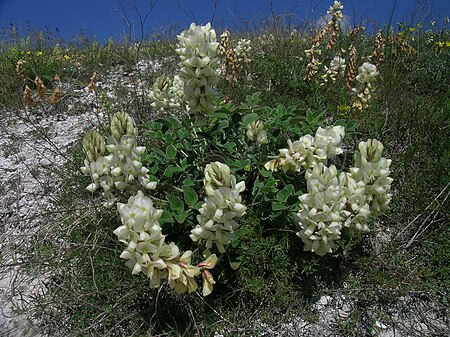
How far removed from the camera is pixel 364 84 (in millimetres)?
3527

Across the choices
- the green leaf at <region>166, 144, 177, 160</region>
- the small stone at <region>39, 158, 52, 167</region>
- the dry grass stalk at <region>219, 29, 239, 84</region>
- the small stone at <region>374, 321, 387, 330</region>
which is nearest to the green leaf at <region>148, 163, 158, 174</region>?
the green leaf at <region>166, 144, 177, 160</region>

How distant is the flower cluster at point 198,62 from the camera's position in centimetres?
228

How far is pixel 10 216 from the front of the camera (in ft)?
12.4

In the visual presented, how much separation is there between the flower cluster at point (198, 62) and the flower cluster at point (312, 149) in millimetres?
538

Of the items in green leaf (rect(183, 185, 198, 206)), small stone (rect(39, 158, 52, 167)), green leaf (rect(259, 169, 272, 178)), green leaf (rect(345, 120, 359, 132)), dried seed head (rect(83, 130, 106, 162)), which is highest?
small stone (rect(39, 158, 52, 167))

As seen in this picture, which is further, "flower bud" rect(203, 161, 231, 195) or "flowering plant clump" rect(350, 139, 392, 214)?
"flowering plant clump" rect(350, 139, 392, 214)

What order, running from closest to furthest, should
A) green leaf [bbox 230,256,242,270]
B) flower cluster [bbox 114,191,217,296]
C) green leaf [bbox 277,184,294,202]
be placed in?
flower cluster [bbox 114,191,217,296] → green leaf [bbox 230,256,242,270] → green leaf [bbox 277,184,294,202]

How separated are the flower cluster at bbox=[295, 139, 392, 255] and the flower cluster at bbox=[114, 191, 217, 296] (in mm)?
629

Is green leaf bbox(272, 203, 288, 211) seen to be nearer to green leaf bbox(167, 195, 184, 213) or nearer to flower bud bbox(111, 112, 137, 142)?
green leaf bbox(167, 195, 184, 213)

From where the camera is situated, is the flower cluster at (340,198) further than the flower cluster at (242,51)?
No

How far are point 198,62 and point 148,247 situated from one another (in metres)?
0.97

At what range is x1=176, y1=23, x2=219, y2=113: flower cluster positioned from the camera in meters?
2.28

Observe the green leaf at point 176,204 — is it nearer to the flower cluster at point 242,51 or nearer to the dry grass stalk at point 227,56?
the dry grass stalk at point 227,56

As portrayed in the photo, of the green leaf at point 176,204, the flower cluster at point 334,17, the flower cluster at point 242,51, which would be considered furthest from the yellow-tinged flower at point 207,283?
the flower cluster at point 334,17
